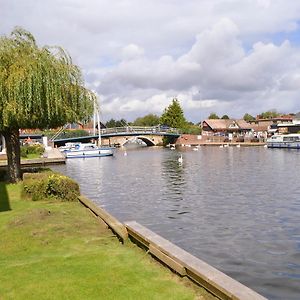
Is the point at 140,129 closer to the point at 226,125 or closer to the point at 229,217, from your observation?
the point at 226,125

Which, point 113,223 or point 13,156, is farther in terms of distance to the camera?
point 13,156

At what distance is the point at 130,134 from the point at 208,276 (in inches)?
4294

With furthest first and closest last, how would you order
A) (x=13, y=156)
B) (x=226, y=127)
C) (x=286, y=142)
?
(x=226, y=127) < (x=286, y=142) < (x=13, y=156)

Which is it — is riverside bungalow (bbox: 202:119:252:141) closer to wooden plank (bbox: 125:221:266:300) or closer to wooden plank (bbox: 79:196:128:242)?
wooden plank (bbox: 79:196:128:242)

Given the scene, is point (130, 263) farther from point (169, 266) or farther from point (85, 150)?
point (85, 150)

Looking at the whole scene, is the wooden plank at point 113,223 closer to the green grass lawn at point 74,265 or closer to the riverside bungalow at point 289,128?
the green grass lawn at point 74,265

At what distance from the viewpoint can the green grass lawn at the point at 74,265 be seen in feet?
23.5

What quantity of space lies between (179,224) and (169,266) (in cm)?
1056

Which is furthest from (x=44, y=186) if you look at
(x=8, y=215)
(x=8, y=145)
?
(x=8, y=145)

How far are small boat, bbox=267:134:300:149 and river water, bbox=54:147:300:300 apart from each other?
6144 cm

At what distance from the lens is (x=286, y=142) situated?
100125mm

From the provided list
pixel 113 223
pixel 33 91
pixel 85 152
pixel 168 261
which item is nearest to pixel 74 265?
pixel 168 261

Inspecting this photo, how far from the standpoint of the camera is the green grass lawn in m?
7.18

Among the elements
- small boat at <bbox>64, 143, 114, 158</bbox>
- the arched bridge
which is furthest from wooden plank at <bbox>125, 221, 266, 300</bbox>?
the arched bridge
